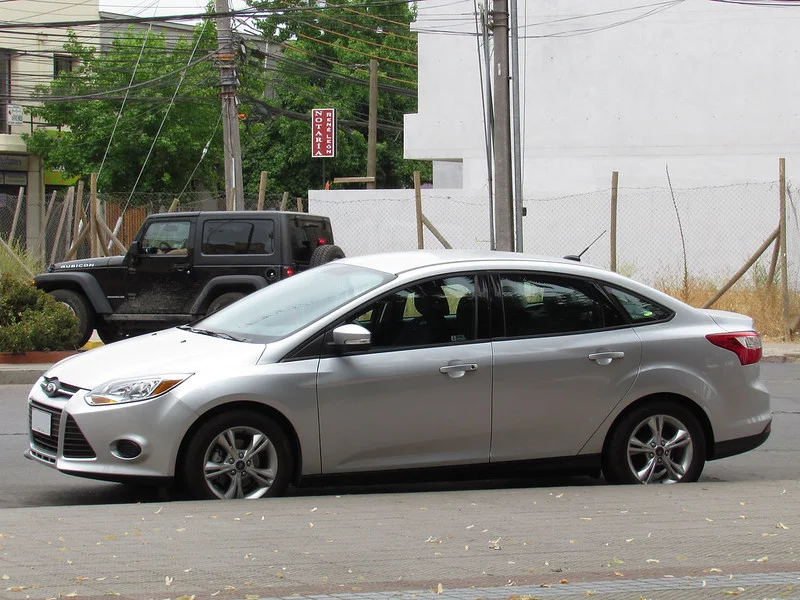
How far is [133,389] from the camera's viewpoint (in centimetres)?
624

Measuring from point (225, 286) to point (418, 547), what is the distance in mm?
9368

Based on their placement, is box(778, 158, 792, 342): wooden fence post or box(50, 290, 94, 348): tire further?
box(778, 158, 792, 342): wooden fence post

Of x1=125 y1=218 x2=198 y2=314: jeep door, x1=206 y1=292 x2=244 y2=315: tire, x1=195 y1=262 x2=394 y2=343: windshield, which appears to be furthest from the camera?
x1=125 y1=218 x2=198 y2=314: jeep door

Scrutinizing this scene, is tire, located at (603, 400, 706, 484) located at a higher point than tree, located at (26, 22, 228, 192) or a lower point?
lower

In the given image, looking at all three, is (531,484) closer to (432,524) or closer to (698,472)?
(698,472)

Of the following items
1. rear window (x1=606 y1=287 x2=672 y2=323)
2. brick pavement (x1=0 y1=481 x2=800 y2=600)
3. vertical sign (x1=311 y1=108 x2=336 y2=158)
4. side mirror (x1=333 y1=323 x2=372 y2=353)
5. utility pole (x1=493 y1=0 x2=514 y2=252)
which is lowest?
brick pavement (x1=0 y1=481 x2=800 y2=600)

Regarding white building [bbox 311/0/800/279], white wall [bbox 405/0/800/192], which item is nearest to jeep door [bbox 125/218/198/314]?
white building [bbox 311/0/800/279]

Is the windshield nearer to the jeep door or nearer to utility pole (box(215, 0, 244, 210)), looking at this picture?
the jeep door

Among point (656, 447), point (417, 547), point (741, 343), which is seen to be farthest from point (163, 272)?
point (417, 547)

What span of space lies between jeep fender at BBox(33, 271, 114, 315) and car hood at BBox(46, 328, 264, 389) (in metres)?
7.88

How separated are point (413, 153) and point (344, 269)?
20.5 m

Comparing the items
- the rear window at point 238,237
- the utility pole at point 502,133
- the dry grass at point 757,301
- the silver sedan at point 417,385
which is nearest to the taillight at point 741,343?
the silver sedan at point 417,385

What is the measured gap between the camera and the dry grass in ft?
56.0

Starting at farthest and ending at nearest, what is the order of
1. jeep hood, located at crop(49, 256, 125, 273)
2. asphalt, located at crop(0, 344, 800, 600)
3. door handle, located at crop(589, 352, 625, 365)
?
jeep hood, located at crop(49, 256, 125, 273) → door handle, located at crop(589, 352, 625, 365) → asphalt, located at crop(0, 344, 800, 600)
